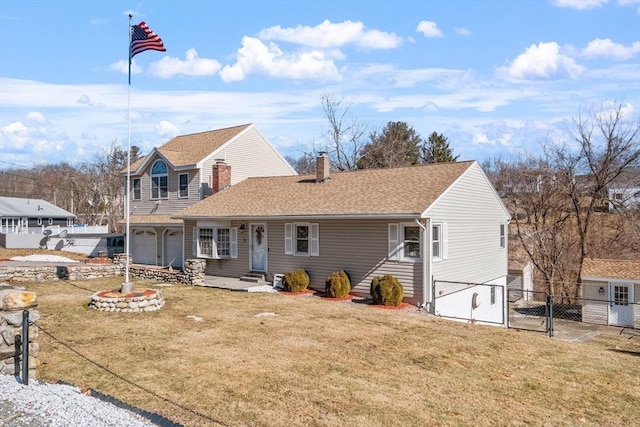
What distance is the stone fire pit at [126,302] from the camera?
13359 mm

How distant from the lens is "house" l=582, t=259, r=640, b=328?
68.8 feet

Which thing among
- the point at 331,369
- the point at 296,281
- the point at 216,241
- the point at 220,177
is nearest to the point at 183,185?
the point at 220,177

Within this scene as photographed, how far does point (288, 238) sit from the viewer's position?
18688mm

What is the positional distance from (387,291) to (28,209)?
41797 mm

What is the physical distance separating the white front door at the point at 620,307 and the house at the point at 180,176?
57.0 feet

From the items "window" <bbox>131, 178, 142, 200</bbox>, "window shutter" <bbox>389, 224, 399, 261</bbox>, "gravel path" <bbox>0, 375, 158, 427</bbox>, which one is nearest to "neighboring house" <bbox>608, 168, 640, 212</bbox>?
"window shutter" <bbox>389, 224, 399, 261</bbox>

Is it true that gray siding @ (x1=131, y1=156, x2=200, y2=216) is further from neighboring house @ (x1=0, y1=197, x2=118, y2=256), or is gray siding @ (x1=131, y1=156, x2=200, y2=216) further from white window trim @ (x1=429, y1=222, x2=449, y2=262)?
white window trim @ (x1=429, y1=222, x2=449, y2=262)

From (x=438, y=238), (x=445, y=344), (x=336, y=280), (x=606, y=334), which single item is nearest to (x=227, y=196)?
(x=336, y=280)

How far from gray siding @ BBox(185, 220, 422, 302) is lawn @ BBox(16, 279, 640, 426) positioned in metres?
2.25

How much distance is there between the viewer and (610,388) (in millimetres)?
8219

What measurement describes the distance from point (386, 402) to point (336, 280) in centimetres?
943

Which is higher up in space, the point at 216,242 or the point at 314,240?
the point at 314,240

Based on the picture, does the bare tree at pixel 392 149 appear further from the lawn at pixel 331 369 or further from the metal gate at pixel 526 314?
the lawn at pixel 331 369

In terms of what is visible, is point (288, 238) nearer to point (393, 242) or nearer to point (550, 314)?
point (393, 242)
